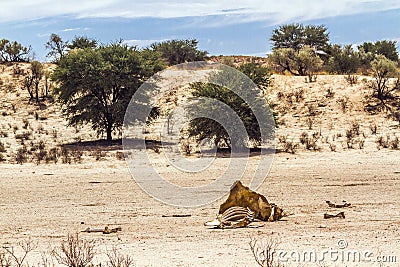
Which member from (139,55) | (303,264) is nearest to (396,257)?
(303,264)

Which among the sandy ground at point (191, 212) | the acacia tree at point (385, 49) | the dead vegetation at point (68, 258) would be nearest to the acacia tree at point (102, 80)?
the sandy ground at point (191, 212)

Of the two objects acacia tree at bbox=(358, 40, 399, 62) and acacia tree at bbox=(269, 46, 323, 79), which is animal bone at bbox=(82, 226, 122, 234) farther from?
acacia tree at bbox=(358, 40, 399, 62)

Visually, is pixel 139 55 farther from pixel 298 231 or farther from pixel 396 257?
pixel 396 257

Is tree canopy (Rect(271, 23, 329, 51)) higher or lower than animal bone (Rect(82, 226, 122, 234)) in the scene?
higher

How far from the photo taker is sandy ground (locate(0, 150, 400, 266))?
904 cm

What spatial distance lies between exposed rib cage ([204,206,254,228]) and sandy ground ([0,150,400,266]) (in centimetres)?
27

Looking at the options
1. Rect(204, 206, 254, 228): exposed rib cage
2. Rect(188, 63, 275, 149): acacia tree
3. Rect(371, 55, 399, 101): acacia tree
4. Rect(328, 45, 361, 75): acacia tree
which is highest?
Rect(328, 45, 361, 75): acacia tree

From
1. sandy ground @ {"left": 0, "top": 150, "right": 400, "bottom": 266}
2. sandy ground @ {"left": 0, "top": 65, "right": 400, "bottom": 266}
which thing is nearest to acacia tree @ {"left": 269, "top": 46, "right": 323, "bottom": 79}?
sandy ground @ {"left": 0, "top": 65, "right": 400, "bottom": 266}

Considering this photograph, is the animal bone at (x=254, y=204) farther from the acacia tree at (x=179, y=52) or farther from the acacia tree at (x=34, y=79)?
the acacia tree at (x=179, y=52)

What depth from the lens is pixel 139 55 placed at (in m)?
29.1

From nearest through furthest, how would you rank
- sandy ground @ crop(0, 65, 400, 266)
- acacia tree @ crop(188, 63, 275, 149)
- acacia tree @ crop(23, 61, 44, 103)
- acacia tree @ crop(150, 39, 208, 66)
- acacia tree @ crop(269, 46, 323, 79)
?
sandy ground @ crop(0, 65, 400, 266)
acacia tree @ crop(188, 63, 275, 149)
acacia tree @ crop(23, 61, 44, 103)
acacia tree @ crop(269, 46, 323, 79)
acacia tree @ crop(150, 39, 208, 66)

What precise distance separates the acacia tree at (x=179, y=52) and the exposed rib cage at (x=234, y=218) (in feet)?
131

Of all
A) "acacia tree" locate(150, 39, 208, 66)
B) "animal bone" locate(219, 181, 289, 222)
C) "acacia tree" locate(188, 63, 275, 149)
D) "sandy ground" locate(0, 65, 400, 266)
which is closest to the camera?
"sandy ground" locate(0, 65, 400, 266)

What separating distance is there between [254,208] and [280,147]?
12904 mm
